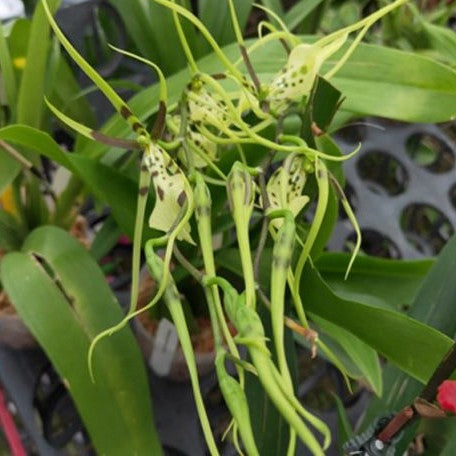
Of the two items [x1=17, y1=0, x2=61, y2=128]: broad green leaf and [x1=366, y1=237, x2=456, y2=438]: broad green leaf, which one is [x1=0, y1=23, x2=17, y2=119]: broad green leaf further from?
[x1=366, y1=237, x2=456, y2=438]: broad green leaf

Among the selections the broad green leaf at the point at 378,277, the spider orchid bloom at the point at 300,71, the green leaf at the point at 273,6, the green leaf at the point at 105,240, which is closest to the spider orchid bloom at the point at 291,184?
the spider orchid bloom at the point at 300,71

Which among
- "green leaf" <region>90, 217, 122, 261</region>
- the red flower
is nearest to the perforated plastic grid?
"green leaf" <region>90, 217, 122, 261</region>

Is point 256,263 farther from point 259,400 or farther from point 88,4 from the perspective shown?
point 88,4

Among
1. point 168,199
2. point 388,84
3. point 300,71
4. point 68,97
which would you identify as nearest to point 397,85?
point 388,84

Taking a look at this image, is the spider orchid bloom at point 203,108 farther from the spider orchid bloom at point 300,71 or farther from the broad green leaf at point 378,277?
the broad green leaf at point 378,277

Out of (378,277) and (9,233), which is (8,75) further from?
(378,277)
